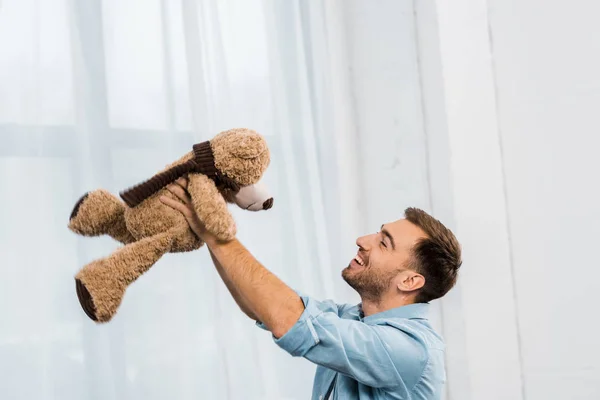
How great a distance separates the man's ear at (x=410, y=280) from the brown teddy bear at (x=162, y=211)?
479mm

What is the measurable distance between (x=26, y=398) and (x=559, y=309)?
1.71 metres

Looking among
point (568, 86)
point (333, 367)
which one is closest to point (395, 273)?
point (333, 367)

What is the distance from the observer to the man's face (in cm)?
160

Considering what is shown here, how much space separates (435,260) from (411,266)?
0.06 meters

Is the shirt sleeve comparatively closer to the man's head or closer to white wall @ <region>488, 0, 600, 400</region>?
the man's head

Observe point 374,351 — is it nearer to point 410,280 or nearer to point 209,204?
point 410,280

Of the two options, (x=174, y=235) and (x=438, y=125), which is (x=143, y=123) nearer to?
(x=174, y=235)

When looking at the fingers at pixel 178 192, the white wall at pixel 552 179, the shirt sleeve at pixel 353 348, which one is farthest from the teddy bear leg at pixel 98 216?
the white wall at pixel 552 179

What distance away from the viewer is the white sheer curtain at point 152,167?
1663mm

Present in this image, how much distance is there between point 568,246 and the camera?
7.83 ft

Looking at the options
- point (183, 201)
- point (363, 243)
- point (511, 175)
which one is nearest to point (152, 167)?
point (363, 243)

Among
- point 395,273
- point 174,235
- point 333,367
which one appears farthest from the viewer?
point 395,273

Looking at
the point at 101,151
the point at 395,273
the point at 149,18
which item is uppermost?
the point at 149,18

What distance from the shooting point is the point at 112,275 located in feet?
3.77
